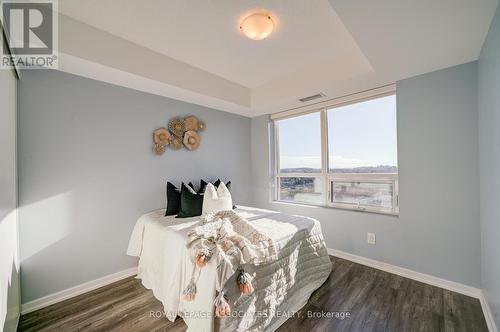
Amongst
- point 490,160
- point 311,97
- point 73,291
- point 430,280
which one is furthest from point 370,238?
point 73,291

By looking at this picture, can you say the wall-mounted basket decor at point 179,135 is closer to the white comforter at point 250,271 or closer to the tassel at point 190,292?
the white comforter at point 250,271

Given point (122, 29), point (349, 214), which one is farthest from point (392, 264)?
point (122, 29)

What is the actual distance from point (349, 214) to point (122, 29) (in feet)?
10.7

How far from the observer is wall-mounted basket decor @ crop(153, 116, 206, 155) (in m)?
2.63

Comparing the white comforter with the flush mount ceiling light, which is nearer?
the white comforter

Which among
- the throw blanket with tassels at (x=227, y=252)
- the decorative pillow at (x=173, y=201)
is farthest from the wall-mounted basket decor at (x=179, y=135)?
the throw blanket with tassels at (x=227, y=252)

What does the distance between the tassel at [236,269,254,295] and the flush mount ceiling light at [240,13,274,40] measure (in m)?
1.92

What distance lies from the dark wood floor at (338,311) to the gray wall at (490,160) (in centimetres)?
29

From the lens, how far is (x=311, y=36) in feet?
6.55

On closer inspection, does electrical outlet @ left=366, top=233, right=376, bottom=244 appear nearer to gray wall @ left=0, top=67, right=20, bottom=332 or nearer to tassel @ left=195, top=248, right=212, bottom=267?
tassel @ left=195, top=248, right=212, bottom=267

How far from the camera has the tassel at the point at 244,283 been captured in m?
1.43

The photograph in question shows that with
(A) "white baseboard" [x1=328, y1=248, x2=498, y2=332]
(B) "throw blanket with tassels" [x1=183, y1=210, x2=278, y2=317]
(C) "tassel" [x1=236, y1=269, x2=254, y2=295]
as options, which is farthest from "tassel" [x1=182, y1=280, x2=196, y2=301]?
(A) "white baseboard" [x1=328, y1=248, x2=498, y2=332]

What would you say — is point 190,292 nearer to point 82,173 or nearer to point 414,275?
point 82,173

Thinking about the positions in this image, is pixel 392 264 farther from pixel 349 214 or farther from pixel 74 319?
pixel 74 319
